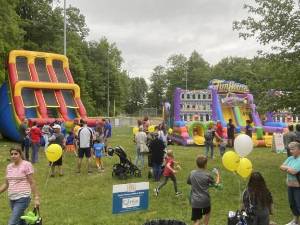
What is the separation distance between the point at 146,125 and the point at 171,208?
829 centimetres

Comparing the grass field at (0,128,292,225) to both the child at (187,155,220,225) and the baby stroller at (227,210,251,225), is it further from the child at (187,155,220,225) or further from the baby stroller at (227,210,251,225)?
the baby stroller at (227,210,251,225)

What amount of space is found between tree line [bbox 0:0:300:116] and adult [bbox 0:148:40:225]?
26.0 feet

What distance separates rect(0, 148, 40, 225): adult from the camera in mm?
6441

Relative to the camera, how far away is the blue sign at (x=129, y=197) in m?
7.80

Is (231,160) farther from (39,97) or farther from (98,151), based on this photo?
(39,97)

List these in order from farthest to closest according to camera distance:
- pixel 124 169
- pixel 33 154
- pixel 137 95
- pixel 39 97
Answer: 1. pixel 137 95
2. pixel 39 97
3. pixel 33 154
4. pixel 124 169

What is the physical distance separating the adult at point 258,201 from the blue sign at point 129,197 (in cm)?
229

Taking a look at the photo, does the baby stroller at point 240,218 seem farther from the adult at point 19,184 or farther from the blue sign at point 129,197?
the adult at point 19,184

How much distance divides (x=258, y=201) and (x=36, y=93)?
1892 centimetres

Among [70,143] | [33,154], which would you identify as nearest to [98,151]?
[33,154]

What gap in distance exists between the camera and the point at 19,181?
6473 mm

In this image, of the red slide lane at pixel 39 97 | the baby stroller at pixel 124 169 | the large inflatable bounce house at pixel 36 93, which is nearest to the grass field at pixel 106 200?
the baby stroller at pixel 124 169

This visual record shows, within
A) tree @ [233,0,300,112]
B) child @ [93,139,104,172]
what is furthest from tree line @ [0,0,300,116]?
child @ [93,139,104,172]

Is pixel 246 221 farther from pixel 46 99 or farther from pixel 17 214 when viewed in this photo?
pixel 46 99
